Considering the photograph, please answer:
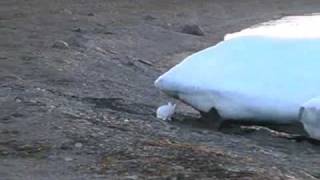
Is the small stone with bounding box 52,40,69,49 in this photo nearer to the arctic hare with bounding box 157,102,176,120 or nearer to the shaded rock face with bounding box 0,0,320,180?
the shaded rock face with bounding box 0,0,320,180

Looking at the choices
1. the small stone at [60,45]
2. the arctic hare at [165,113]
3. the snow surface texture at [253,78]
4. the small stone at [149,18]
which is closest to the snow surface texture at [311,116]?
the snow surface texture at [253,78]

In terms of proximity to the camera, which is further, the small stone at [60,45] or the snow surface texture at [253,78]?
the small stone at [60,45]

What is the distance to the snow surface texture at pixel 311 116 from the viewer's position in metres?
6.95

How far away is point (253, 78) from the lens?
7449mm

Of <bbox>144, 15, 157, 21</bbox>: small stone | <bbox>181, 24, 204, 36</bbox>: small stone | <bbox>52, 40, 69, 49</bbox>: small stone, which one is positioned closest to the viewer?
<bbox>52, 40, 69, 49</bbox>: small stone

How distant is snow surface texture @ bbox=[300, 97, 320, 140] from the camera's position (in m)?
6.95

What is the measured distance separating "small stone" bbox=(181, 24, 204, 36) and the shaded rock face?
56.6 inches

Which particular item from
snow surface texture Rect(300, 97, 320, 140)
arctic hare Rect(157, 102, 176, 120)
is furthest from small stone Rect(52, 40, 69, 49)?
snow surface texture Rect(300, 97, 320, 140)

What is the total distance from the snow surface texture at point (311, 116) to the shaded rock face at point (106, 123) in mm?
148

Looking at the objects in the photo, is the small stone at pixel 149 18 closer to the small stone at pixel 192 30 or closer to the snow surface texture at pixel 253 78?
the small stone at pixel 192 30

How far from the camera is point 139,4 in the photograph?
2234cm

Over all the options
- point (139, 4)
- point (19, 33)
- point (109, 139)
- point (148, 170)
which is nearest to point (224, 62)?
point (109, 139)

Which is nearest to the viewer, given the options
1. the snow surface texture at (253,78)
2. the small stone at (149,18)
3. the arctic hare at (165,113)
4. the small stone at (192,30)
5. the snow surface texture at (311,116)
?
the snow surface texture at (311,116)

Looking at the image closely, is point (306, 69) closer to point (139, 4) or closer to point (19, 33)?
point (19, 33)
